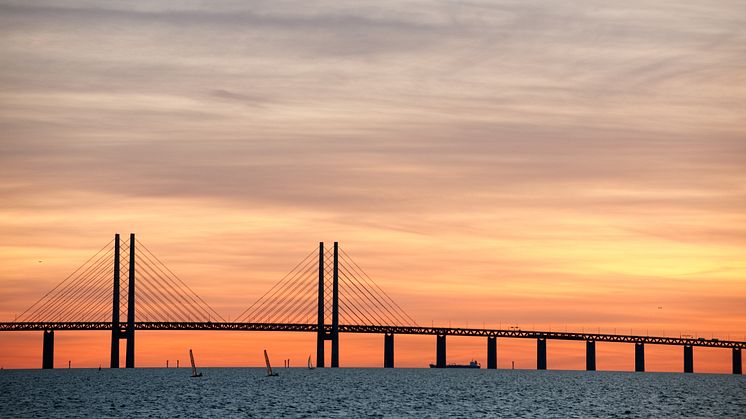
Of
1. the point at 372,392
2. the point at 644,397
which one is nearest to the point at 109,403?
the point at 372,392

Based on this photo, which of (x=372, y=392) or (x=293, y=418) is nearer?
(x=293, y=418)

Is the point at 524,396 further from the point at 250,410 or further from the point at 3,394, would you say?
the point at 3,394

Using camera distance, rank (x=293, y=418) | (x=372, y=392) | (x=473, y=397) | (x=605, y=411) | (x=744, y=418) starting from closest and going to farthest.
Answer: (x=293, y=418), (x=744, y=418), (x=605, y=411), (x=473, y=397), (x=372, y=392)

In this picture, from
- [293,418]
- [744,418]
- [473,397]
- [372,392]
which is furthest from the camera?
[372,392]

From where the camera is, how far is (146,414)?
104750 millimetres

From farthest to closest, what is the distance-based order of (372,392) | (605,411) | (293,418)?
1. (372,392)
2. (605,411)
3. (293,418)

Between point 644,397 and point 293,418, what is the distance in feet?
206

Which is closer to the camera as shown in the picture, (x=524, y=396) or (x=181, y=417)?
(x=181, y=417)

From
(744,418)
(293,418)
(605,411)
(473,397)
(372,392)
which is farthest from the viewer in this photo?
(372,392)

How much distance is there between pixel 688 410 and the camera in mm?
118125

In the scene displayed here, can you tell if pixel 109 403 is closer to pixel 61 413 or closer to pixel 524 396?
pixel 61 413

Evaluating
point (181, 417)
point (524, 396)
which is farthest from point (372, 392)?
point (181, 417)

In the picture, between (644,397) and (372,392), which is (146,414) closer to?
(372,392)

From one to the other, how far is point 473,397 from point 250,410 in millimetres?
38030
